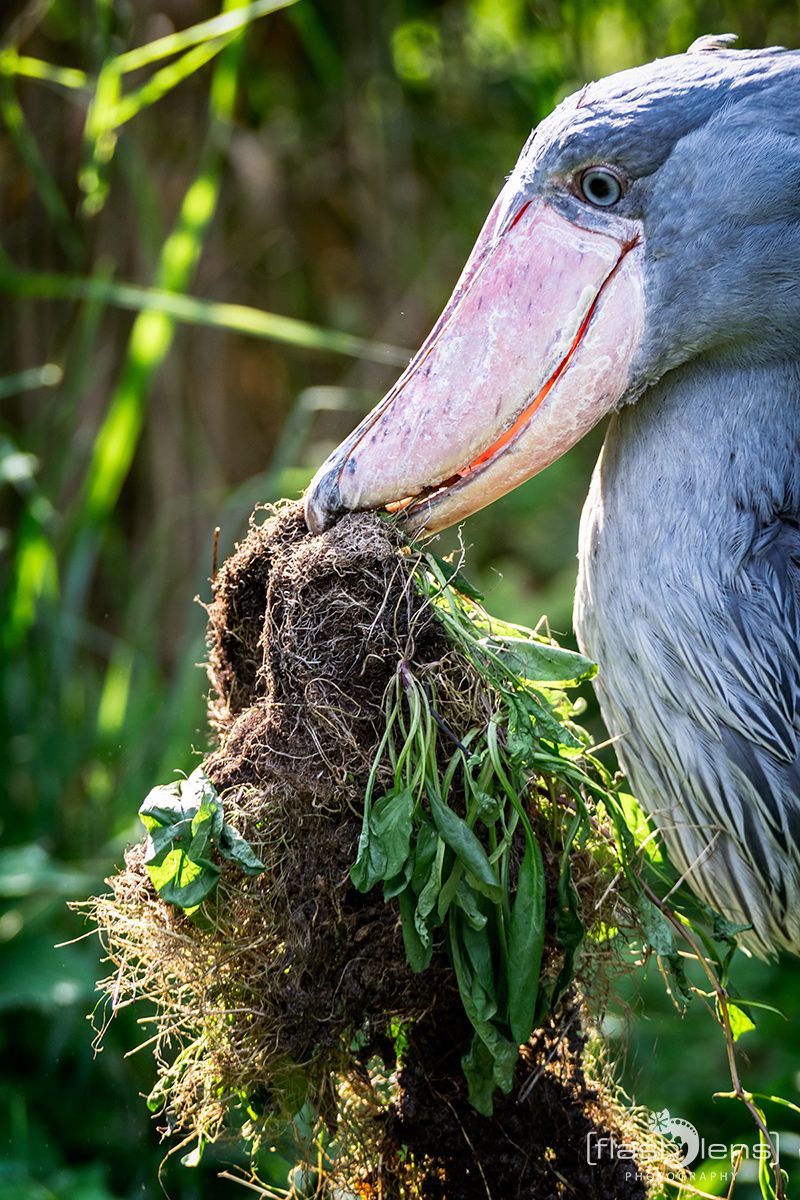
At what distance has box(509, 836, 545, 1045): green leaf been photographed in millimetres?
1253

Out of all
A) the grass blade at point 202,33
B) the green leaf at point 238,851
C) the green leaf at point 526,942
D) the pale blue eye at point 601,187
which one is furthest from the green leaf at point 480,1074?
the grass blade at point 202,33

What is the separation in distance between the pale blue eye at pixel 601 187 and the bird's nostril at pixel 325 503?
1.35 ft

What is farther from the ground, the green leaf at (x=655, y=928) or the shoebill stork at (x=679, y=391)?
the shoebill stork at (x=679, y=391)

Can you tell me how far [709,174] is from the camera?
1455mm

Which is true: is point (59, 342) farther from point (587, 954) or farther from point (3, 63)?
point (587, 954)

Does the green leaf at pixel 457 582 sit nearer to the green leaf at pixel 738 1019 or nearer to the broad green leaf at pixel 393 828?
the broad green leaf at pixel 393 828

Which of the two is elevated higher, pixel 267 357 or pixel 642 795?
pixel 642 795

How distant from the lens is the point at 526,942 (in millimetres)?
1262

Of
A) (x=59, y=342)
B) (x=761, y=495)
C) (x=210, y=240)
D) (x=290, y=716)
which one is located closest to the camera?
(x=290, y=716)

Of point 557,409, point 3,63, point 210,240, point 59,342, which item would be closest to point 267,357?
point 210,240

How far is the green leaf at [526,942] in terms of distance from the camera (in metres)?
1.25

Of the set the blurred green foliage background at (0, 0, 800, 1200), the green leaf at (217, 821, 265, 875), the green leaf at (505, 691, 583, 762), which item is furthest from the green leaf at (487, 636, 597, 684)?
the blurred green foliage background at (0, 0, 800, 1200)

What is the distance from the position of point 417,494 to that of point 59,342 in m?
2.77

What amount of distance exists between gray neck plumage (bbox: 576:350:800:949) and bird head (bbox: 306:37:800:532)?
83mm
